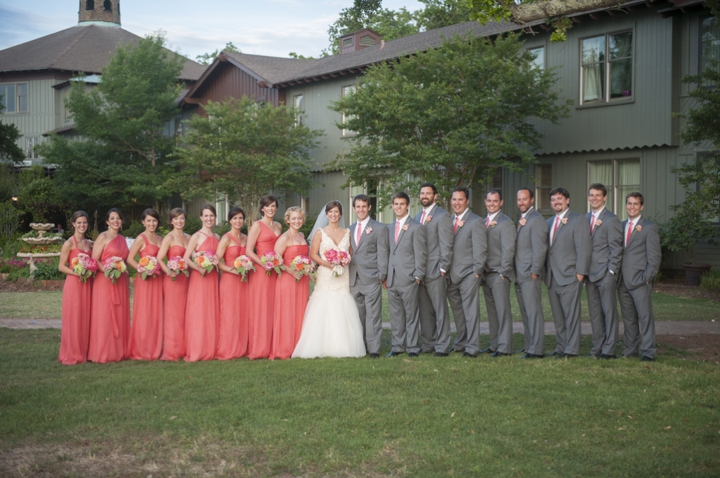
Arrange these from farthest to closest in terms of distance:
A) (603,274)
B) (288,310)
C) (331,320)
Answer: (288,310) < (331,320) < (603,274)

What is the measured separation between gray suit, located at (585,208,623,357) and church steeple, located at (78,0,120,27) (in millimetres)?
57849

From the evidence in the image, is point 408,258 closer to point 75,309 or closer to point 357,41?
point 75,309

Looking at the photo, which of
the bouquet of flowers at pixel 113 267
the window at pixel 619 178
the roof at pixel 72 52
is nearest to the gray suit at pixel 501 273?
the bouquet of flowers at pixel 113 267

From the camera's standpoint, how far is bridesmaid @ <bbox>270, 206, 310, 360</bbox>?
995 cm

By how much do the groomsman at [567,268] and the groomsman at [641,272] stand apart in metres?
Answer: 0.50

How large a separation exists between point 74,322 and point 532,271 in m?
5.87

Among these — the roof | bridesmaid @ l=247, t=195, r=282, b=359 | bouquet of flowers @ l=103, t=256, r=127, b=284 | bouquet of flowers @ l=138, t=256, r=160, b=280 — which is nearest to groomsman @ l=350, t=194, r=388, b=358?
bridesmaid @ l=247, t=195, r=282, b=359

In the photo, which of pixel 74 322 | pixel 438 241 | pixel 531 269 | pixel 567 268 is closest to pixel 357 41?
pixel 438 241

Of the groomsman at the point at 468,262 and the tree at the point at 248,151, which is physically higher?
the tree at the point at 248,151

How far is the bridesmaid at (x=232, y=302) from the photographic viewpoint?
9.95m

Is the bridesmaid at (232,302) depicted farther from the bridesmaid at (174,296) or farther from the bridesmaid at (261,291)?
the bridesmaid at (174,296)

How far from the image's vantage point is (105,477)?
5.49m

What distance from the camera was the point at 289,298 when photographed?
10.0m

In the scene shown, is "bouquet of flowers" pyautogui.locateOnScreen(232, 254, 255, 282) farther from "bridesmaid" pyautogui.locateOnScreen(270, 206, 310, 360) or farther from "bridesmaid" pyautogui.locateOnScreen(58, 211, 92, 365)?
"bridesmaid" pyautogui.locateOnScreen(58, 211, 92, 365)
